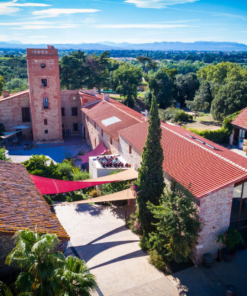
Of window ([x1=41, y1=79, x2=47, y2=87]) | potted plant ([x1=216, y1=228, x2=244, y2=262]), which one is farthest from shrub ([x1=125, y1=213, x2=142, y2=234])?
window ([x1=41, y1=79, x2=47, y2=87])

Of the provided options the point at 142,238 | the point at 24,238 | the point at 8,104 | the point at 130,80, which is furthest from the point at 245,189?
the point at 130,80

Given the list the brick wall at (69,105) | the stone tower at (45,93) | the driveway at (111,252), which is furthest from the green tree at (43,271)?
the brick wall at (69,105)

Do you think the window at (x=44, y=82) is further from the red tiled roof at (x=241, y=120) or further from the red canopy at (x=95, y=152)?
the red tiled roof at (x=241, y=120)

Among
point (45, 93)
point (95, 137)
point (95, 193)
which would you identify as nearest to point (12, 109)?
point (45, 93)

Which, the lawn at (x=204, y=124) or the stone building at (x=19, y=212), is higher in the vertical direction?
the stone building at (x=19, y=212)

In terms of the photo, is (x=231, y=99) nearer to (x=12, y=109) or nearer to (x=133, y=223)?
(x=133, y=223)
